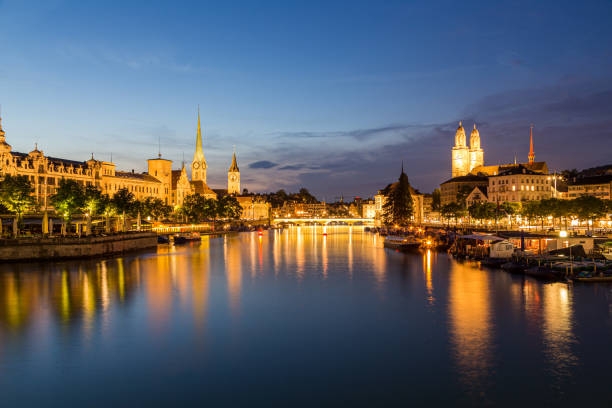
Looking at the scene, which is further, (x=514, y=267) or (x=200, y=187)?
(x=200, y=187)

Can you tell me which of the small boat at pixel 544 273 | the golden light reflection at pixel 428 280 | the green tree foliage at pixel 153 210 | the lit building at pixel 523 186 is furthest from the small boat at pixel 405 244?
the green tree foliage at pixel 153 210

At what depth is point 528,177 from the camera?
118 meters

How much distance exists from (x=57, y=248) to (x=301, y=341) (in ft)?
133

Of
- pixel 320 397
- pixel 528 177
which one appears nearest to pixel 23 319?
pixel 320 397

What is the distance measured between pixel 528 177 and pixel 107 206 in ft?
324

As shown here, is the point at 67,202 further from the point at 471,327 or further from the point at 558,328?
the point at 558,328

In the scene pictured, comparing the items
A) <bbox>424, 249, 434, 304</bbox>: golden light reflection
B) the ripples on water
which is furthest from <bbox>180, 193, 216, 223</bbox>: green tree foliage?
the ripples on water

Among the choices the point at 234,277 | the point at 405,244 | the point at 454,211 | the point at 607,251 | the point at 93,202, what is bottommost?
the point at 234,277

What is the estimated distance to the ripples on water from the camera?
61.6 ft

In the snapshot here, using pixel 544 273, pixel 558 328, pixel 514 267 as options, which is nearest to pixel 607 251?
pixel 514 267

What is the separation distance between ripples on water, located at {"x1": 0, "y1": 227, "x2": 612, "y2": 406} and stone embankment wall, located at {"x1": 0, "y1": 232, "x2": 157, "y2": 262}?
712 centimetres

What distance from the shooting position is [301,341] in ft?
83.6

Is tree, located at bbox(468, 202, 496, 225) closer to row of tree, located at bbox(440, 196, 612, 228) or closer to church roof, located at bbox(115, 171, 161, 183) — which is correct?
row of tree, located at bbox(440, 196, 612, 228)

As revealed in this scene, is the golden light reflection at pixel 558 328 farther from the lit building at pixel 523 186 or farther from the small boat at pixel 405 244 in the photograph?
the lit building at pixel 523 186
